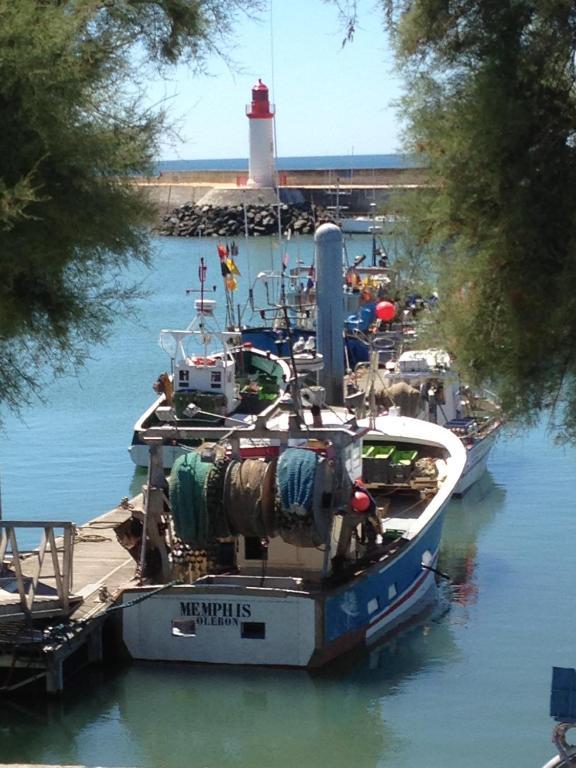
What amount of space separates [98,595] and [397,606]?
3.83 m

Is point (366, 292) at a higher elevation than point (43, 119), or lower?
lower

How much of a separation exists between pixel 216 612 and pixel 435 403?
42.7ft

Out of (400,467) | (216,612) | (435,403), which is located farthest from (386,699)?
(435,403)

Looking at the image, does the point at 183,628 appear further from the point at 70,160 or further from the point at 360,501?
the point at 70,160

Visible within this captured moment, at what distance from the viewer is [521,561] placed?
→ 21891 mm

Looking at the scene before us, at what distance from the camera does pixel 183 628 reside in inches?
623

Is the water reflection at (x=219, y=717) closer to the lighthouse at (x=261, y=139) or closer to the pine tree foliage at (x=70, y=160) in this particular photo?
the pine tree foliage at (x=70, y=160)

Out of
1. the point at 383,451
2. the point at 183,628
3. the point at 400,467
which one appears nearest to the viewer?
the point at 183,628

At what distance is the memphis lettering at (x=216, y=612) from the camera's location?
1552 centimetres

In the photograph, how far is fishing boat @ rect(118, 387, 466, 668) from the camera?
15422mm

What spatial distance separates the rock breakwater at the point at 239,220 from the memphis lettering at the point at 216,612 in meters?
73.6

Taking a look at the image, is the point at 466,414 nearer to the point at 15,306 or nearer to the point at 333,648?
the point at 333,648

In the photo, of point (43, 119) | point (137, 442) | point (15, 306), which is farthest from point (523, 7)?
point (137, 442)

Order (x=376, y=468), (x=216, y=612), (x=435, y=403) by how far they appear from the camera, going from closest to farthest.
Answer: (x=216, y=612), (x=376, y=468), (x=435, y=403)
